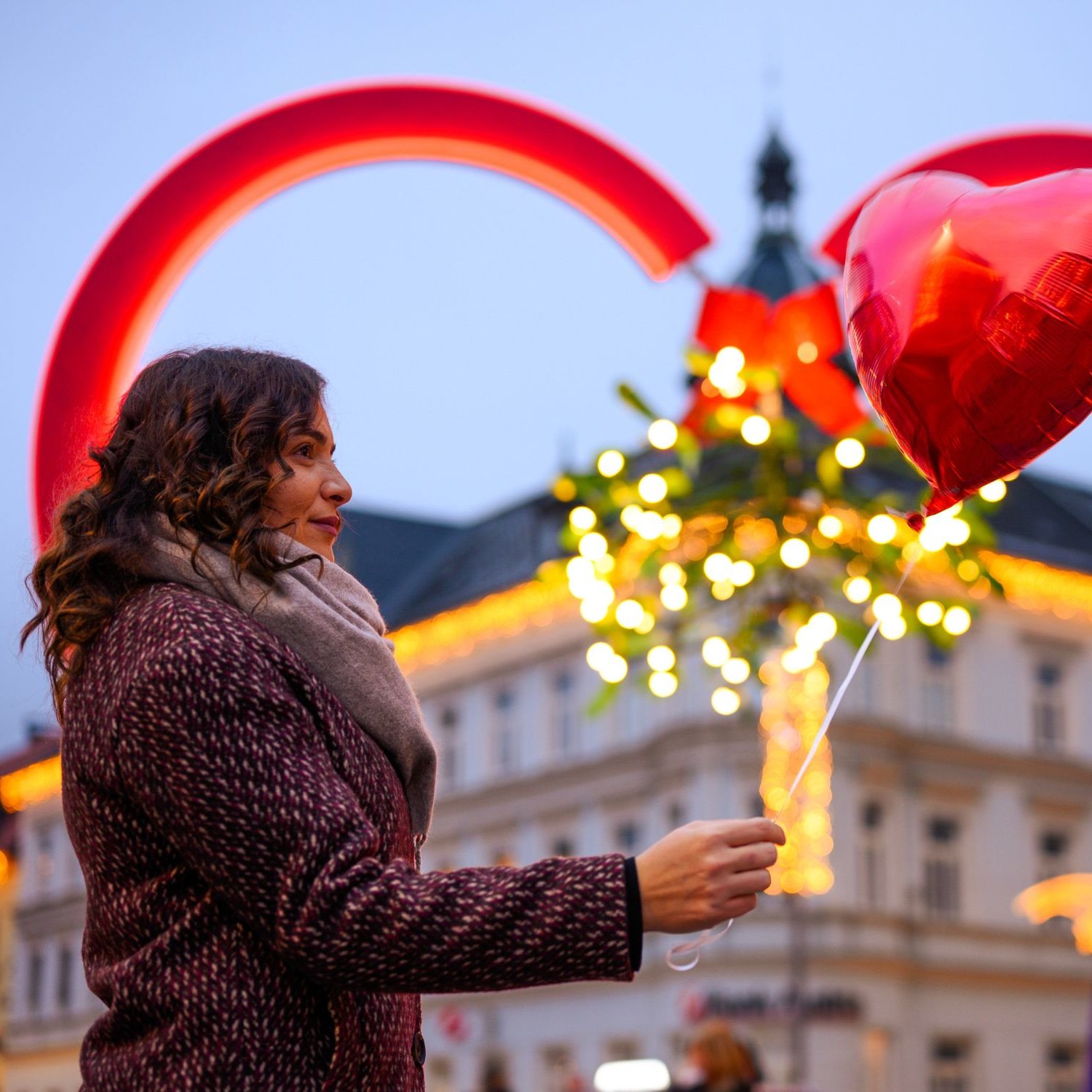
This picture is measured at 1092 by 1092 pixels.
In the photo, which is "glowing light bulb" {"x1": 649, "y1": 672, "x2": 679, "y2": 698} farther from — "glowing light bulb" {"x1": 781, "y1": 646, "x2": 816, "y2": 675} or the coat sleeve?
the coat sleeve

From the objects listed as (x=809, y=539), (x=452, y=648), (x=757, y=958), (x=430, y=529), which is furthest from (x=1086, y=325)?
(x=430, y=529)

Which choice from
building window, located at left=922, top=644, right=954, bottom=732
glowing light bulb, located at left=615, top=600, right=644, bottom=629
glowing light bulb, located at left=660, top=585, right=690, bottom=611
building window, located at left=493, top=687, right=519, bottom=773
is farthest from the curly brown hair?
building window, located at left=493, top=687, right=519, bottom=773

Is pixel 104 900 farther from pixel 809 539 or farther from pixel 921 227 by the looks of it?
pixel 809 539

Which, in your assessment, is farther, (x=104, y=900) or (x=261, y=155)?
(x=261, y=155)

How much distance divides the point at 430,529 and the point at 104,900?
3908cm

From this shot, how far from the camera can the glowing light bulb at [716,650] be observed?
24.4 feet

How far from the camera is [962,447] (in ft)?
10.0

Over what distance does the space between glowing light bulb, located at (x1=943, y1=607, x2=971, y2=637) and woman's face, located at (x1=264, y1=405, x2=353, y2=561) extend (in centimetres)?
489

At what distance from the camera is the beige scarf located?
2004 mm

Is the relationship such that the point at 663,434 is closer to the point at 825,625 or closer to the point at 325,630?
the point at 825,625

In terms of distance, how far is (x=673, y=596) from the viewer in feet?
22.7

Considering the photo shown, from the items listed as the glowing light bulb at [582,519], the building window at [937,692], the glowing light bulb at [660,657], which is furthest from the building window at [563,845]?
the glowing light bulb at [582,519]

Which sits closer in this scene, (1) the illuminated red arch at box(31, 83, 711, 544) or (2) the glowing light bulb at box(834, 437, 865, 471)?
(1) the illuminated red arch at box(31, 83, 711, 544)

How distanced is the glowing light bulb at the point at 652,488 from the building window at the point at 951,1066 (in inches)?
928
